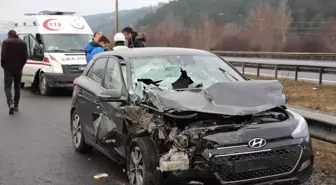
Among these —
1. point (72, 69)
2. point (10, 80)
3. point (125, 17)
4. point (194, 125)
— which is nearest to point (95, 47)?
point (10, 80)

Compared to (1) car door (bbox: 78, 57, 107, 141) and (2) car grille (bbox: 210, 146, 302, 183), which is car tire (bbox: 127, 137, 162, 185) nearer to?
(2) car grille (bbox: 210, 146, 302, 183)

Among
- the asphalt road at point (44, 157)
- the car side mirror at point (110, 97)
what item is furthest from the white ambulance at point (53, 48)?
the car side mirror at point (110, 97)

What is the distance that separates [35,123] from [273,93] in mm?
5896

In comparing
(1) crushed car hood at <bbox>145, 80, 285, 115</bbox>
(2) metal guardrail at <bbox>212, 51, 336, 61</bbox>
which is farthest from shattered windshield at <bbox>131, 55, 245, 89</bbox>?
(2) metal guardrail at <bbox>212, 51, 336, 61</bbox>

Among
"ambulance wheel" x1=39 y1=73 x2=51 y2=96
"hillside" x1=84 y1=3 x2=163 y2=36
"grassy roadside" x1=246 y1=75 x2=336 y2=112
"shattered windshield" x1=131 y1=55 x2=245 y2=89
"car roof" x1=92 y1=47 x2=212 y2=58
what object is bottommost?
"grassy roadside" x1=246 y1=75 x2=336 y2=112

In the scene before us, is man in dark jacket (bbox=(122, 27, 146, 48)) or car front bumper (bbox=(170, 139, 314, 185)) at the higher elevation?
man in dark jacket (bbox=(122, 27, 146, 48))

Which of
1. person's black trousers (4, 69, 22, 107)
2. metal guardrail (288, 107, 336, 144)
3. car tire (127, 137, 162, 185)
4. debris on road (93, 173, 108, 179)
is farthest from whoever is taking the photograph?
person's black trousers (4, 69, 22, 107)

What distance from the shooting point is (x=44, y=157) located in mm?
6574

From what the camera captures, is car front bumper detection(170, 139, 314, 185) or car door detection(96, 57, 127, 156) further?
car door detection(96, 57, 127, 156)

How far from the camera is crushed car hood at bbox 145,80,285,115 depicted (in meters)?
4.42

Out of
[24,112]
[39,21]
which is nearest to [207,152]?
[24,112]

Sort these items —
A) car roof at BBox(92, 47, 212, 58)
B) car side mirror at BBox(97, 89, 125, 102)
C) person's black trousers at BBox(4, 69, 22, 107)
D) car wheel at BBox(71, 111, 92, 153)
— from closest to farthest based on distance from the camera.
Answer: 1. car side mirror at BBox(97, 89, 125, 102)
2. car roof at BBox(92, 47, 212, 58)
3. car wheel at BBox(71, 111, 92, 153)
4. person's black trousers at BBox(4, 69, 22, 107)

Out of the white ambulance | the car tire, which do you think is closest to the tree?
the white ambulance

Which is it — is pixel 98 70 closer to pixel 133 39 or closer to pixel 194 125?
pixel 194 125
